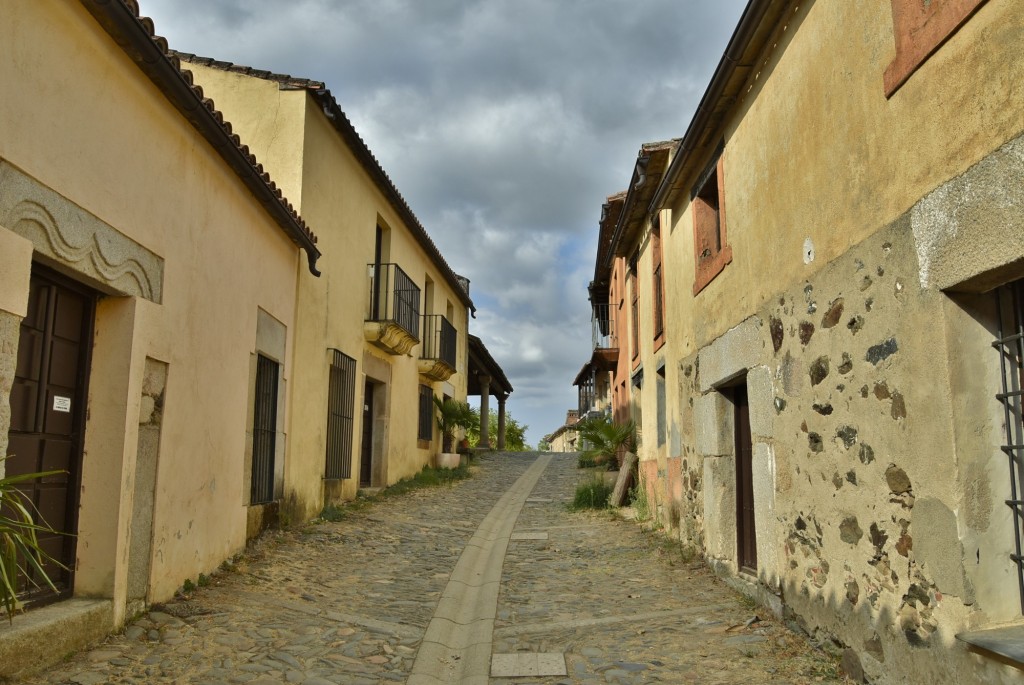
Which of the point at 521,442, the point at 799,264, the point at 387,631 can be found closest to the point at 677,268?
the point at 799,264

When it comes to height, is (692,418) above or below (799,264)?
below

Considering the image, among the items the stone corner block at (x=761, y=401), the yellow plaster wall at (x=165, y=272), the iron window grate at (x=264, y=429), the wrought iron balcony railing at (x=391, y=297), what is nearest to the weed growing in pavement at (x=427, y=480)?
the wrought iron balcony railing at (x=391, y=297)

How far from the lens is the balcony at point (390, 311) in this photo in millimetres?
11930

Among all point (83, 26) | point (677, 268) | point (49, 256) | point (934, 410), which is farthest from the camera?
point (677, 268)

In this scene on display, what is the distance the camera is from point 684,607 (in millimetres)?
5852

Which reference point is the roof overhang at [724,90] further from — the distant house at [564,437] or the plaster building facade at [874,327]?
the distant house at [564,437]

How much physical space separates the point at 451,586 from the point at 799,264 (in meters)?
3.91

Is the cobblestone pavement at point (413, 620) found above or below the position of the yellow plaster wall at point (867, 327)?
below

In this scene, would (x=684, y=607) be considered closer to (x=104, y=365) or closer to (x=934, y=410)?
(x=934, y=410)

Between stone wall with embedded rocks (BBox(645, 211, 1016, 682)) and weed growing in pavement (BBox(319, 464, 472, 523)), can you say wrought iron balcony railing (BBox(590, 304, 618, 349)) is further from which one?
stone wall with embedded rocks (BBox(645, 211, 1016, 682))

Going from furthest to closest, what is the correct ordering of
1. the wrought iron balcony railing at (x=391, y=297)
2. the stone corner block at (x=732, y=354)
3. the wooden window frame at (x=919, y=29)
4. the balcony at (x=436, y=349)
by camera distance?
1. the balcony at (x=436, y=349)
2. the wrought iron balcony railing at (x=391, y=297)
3. the stone corner block at (x=732, y=354)
4. the wooden window frame at (x=919, y=29)

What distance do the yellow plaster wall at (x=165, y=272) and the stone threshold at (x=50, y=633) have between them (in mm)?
214

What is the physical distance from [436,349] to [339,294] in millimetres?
5929

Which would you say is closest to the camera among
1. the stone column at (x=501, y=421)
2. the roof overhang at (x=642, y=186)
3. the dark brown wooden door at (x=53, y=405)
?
the dark brown wooden door at (x=53, y=405)
